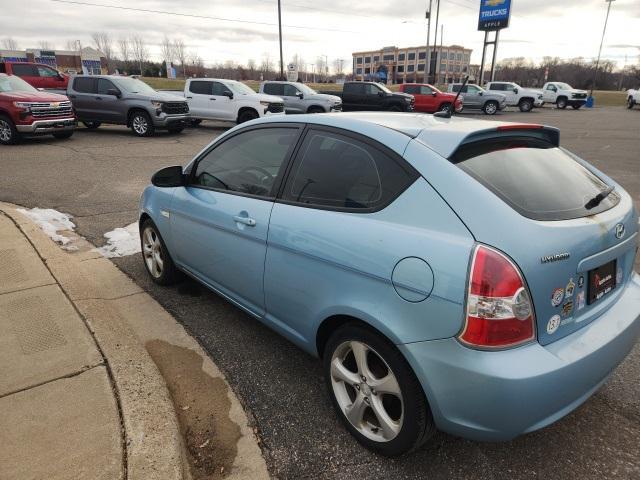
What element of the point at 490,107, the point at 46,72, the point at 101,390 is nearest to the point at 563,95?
the point at 490,107

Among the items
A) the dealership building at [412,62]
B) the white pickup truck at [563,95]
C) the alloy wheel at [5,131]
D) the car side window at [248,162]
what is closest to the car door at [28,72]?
the alloy wheel at [5,131]

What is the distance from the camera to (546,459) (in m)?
2.29

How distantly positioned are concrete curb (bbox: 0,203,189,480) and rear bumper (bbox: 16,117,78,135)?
9192mm

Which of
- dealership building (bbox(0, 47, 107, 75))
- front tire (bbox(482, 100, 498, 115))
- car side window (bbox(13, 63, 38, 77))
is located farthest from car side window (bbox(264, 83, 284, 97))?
dealership building (bbox(0, 47, 107, 75))

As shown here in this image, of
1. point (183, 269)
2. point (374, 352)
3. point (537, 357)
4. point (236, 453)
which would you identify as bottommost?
point (236, 453)

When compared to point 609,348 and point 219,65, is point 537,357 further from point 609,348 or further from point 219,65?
point 219,65

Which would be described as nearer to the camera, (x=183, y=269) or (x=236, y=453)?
(x=236, y=453)

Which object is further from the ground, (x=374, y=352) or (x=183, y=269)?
(x=374, y=352)

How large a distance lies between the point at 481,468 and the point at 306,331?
3.67 ft

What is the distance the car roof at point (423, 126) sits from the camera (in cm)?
220

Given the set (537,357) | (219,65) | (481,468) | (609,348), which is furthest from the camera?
(219,65)

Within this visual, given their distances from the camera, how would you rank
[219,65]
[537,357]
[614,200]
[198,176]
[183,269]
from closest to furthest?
1. [537,357]
2. [614,200]
3. [198,176]
4. [183,269]
5. [219,65]

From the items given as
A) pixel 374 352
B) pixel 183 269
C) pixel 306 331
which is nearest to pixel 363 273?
pixel 374 352

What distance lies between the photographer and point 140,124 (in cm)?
1510
